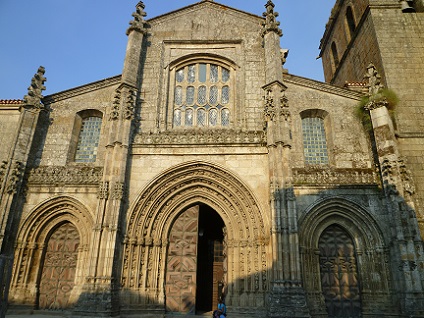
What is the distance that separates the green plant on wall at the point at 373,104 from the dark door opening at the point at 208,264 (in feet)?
24.8

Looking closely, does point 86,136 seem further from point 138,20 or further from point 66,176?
point 138,20

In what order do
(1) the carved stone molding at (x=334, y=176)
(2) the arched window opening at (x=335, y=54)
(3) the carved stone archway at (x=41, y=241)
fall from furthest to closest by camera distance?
(2) the arched window opening at (x=335, y=54) < (1) the carved stone molding at (x=334, y=176) < (3) the carved stone archway at (x=41, y=241)

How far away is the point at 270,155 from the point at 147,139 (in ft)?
16.3

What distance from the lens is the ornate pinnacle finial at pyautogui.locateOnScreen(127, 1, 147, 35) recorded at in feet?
49.1

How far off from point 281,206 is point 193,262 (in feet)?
13.2

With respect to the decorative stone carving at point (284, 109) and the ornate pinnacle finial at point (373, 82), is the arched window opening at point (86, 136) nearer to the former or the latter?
the decorative stone carving at point (284, 109)

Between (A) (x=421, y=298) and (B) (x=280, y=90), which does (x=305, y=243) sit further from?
(B) (x=280, y=90)

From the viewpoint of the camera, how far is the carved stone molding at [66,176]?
1275 cm

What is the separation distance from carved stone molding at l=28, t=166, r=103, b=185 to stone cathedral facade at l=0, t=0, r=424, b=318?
5cm

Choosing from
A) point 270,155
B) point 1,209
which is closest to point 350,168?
point 270,155

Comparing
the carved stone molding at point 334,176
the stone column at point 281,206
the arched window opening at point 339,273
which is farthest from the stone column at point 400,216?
the stone column at point 281,206

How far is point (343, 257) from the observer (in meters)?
11.9

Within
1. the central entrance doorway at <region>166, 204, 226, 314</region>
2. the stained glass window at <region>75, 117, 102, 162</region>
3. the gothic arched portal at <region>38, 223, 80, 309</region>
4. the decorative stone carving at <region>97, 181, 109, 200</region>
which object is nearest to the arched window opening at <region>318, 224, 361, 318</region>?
the central entrance doorway at <region>166, 204, 226, 314</region>

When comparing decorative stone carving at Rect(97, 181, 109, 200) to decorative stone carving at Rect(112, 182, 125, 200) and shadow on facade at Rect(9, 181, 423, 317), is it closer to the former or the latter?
decorative stone carving at Rect(112, 182, 125, 200)
